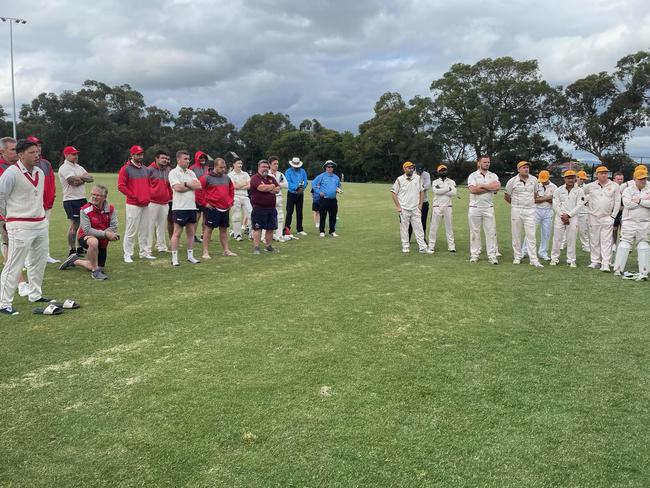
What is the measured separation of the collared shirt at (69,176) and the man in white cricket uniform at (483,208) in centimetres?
775

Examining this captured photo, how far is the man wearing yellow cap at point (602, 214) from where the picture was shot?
29.7 feet

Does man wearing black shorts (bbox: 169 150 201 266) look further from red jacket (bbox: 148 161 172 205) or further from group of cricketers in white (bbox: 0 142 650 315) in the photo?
red jacket (bbox: 148 161 172 205)

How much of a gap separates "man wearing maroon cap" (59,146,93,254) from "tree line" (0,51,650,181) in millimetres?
42717

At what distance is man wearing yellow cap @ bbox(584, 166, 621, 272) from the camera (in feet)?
29.7

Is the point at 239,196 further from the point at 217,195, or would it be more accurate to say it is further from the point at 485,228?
the point at 485,228

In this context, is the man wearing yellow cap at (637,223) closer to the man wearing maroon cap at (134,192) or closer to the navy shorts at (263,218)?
the navy shorts at (263,218)

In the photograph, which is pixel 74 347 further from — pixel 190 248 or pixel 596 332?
pixel 596 332

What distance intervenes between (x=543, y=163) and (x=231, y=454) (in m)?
60.9

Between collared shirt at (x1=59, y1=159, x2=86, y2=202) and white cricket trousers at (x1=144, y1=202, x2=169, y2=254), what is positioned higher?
collared shirt at (x1=59, y1=159, x2=86, y2=202)

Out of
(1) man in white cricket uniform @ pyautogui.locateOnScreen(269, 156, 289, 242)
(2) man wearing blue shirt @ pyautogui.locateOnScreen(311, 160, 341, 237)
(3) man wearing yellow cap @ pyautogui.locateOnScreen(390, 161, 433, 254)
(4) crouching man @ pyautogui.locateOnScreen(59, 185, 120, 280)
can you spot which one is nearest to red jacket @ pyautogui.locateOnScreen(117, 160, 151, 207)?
(4) crouching man @ pyautogui.locateOnScreen(59, 185, 120, 280)

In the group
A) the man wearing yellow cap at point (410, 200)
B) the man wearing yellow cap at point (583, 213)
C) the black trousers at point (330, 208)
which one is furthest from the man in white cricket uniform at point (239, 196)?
the man wearing yellow cap at point (583, 213)

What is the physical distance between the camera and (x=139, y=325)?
5.50m

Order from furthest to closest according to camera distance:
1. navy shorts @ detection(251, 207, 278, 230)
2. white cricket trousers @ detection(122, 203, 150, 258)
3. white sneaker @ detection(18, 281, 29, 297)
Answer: navy shorts @ detection(251, 207, 278, 230), white cricket trousers @ detection(122, 203, 150, 258), white sneaker @ detection(18, 281, 29, 297)

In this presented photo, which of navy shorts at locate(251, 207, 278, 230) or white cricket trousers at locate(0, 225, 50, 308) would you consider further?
navy shorts at locate(251, 207, 278, 230)
